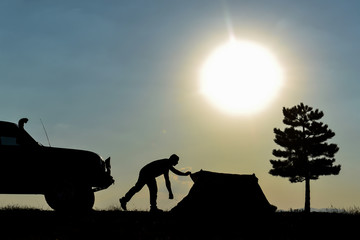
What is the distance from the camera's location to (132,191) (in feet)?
51.8

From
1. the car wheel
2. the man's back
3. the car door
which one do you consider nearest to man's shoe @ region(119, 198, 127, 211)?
the man's back

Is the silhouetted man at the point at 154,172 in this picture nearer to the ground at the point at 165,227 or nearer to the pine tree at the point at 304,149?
the ground at the point at 165,227

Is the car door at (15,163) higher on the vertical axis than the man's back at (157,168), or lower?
lower

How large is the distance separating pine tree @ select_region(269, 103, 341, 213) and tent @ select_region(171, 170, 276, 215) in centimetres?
2987

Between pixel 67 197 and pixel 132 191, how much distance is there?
9.83 feet

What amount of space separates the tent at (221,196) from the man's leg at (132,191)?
3.18 metres

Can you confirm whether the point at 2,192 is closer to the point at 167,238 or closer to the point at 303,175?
the point at 167,238

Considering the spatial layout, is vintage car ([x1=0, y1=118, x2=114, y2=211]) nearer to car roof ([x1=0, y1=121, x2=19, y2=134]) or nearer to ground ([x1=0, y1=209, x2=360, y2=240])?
car roof ([x1=0, y1=121, x2=19, y2=134])

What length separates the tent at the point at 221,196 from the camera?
12.4 m

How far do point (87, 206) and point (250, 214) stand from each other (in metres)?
5.10

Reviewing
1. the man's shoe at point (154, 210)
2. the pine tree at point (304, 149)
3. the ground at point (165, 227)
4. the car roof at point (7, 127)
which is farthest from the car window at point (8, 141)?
the pine tree at point (304, 149)

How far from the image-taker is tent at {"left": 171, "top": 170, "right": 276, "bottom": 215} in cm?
1241

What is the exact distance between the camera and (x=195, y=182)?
12.7 metres

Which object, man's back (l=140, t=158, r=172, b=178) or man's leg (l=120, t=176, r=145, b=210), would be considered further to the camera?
man's leg (l=120, t=176, r=145, b=210)
